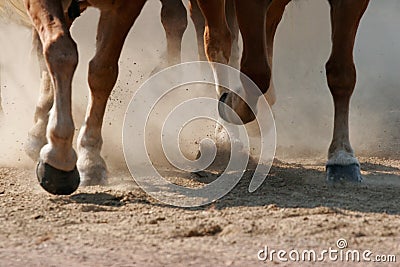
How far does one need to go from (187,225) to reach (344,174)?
74.3 inches

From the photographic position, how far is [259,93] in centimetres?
637

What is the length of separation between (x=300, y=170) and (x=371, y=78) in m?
5.24

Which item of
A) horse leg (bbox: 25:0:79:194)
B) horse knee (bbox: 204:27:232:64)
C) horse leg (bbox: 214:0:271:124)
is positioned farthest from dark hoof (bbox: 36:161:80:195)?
horse knee (bbox: 204:27:232:64)

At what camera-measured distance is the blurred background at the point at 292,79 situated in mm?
8219

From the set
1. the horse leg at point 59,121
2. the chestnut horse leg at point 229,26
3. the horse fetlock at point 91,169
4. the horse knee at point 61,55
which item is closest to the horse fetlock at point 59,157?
the horse leg at point 59,121

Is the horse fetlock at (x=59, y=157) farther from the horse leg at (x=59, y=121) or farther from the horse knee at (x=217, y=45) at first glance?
the horse knee at (x=217, y=45)

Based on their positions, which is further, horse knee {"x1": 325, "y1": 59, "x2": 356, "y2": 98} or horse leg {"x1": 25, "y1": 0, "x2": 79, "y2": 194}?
horse knee {"x1": 325, "y1": 59, "x2": 356, "y2": 98}

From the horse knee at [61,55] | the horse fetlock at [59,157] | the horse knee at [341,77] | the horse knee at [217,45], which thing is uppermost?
the horse knee at [217,45]

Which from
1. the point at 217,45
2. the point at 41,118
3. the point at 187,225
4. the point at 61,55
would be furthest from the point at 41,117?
the point at 187,225

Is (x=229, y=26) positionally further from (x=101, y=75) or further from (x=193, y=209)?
(x=193, y=209)

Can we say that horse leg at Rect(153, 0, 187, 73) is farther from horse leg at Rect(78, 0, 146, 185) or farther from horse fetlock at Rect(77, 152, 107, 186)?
horse fetlock at Rect(77, 152, 107, 186)

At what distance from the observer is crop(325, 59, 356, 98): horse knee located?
21.4 feet

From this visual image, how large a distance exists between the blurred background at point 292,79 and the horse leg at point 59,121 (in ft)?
5.33

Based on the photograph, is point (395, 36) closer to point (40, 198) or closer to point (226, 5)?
point (226, 5)
